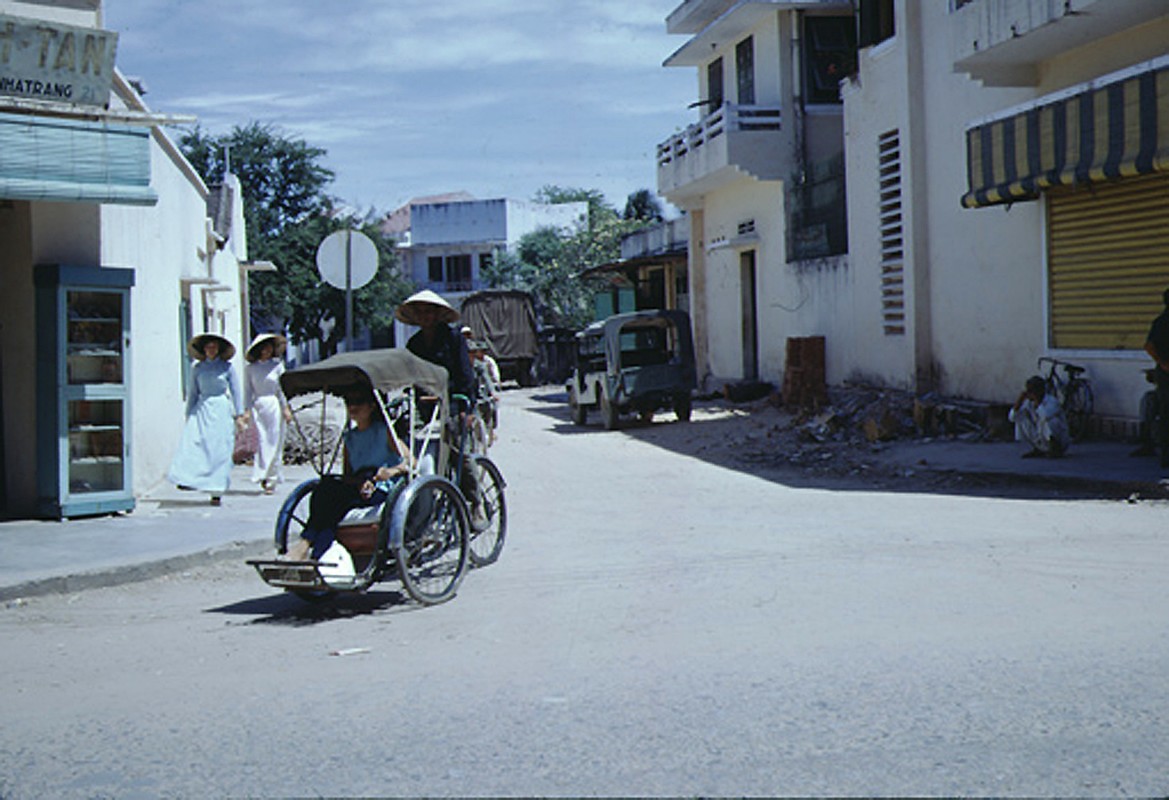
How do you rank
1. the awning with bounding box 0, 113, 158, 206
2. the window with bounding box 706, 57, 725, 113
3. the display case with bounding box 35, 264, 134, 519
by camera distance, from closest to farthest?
the awning with bounding box 0, 113, 158, 206, the display case with bounding box 35, 264, 134, 519, the window with bounding box 706, 57, 725, 113

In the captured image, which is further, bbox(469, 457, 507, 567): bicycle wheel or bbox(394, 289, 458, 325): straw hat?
bbox(394, 289, 458, 325): straw hat

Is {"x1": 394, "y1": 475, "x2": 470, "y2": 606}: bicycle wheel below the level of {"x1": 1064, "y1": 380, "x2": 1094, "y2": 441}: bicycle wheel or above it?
below

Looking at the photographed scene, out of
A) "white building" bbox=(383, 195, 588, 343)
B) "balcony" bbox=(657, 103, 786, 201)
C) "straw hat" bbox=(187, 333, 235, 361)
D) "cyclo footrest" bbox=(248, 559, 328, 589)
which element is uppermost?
"white building" bbox=(383, 195, 588, 343)

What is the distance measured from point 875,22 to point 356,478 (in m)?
17.1

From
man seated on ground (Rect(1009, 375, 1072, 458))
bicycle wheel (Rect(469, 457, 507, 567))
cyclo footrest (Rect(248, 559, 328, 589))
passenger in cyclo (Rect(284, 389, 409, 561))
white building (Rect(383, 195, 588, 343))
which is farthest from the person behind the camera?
white building (Rect(383, 195, 588, 343))

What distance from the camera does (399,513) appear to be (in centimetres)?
773

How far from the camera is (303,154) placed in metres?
51.3

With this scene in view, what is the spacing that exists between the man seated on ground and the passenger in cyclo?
8.26 meters

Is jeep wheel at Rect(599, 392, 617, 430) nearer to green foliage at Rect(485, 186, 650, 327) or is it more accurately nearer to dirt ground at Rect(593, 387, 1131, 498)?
dirt ground at Rect(593, 387, 1131, 498)

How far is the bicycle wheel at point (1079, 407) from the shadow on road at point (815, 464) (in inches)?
85.9

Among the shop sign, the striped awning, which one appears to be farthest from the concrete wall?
the striped awning

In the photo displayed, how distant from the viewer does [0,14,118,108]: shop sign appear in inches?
440

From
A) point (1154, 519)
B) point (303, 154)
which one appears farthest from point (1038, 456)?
point (303, 154)

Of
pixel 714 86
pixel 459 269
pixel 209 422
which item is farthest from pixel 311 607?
pixel 459 269
